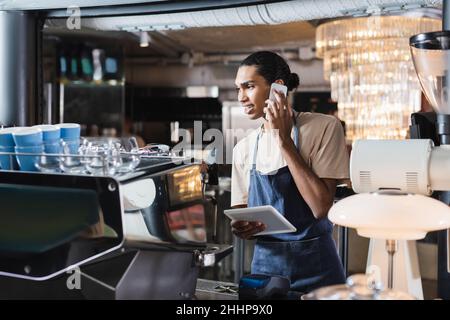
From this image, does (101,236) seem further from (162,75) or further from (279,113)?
(162,75)

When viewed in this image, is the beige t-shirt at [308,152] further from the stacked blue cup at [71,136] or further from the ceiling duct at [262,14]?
the stacked blue cup at [71,136]

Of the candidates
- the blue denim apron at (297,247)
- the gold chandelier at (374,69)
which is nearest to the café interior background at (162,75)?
the gold chandelier at (374,69)

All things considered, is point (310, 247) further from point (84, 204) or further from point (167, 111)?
point (167, 111)

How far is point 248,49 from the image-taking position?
8.11 m

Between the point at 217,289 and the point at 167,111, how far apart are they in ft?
23.4

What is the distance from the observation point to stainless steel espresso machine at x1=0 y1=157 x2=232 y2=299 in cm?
142

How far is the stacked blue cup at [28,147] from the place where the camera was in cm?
163

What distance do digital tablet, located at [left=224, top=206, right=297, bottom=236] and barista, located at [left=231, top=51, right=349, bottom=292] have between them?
11 centimetres

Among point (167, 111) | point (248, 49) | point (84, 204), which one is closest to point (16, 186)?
point (84, 204)

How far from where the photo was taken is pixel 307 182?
2.11 metres

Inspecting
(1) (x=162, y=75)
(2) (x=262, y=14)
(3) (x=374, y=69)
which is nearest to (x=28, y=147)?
(2) (x=262, y=14)

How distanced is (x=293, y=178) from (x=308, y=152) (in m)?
0.12

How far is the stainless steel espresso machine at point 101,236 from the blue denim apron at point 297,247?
0.54 m

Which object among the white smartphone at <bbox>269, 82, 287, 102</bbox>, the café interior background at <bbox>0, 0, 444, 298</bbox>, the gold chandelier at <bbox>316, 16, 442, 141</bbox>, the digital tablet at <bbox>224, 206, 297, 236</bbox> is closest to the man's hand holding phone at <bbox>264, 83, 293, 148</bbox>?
the white smartphone at <bbox>269, 82, 287, 102</bbox>
